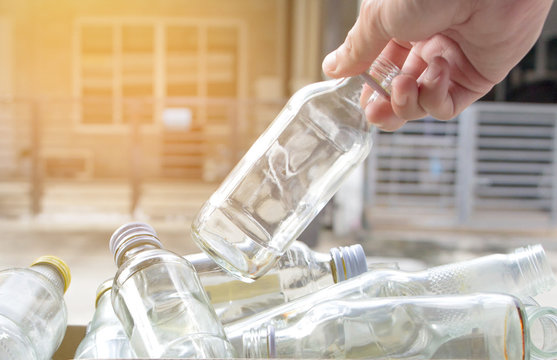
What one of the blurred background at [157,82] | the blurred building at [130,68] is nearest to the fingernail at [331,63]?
the blurred background at [157,82]

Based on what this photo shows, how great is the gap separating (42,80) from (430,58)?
25.3 ft

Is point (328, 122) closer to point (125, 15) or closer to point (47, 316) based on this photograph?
point (47, 316)

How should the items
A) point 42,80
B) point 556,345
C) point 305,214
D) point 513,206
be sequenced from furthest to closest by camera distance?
point 42,80, point 513,206, point 305,214, point 556,345

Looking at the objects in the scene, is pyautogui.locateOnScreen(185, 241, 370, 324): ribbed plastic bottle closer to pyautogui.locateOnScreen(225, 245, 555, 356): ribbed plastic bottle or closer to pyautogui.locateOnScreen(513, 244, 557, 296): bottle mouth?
pyautogui.locateOnScreen(225, 245, 555, 356): ribbed plastic bottle

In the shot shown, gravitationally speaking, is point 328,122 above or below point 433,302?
above

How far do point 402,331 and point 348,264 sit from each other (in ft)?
0.32

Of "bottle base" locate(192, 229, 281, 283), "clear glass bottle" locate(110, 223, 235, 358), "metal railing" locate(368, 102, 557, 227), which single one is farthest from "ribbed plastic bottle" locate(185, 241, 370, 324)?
"metal railing" locate(368, 102, 557, 227)

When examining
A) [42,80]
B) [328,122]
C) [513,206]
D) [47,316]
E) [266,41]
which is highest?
[266,41]

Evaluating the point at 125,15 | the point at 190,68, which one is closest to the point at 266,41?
the point at 190,68

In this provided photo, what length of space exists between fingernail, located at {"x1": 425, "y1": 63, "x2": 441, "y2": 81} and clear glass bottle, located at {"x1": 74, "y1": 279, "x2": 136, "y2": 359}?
444 mm

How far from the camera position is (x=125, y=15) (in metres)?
7.82

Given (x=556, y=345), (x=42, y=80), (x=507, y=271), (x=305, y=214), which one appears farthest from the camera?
(x=42, y=80)

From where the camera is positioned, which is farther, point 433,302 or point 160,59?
point 160,59

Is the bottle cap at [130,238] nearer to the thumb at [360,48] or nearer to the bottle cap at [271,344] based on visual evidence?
the bottle cap at [271,344]
